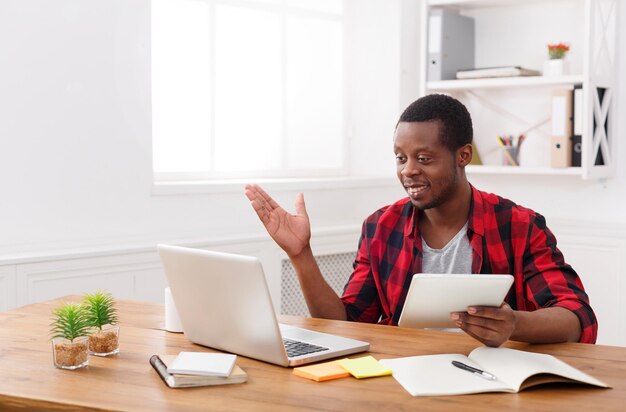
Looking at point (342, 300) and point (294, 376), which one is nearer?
point (294, 376)

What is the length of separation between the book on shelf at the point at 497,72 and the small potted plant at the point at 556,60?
9 cm

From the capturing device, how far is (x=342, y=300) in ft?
7.30

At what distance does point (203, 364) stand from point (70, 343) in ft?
0.87

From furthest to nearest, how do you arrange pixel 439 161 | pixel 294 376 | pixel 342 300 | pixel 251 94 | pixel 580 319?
pixel 251 94, pixel 342 300, pixel 439 161, pixel 580 319, pixel 294 376

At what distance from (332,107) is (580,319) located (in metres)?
2.51

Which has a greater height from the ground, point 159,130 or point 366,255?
point 159,130

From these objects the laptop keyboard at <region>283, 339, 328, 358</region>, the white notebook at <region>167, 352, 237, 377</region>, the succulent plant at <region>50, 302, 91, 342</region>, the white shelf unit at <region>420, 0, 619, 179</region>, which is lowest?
the laptop keyboard at <region>283, 339, 328, 358</region>

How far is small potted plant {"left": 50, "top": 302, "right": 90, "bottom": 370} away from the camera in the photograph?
1557 mm

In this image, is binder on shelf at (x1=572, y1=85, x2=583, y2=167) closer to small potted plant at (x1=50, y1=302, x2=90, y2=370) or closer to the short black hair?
the short black hair

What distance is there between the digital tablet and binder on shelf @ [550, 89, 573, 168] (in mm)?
1952

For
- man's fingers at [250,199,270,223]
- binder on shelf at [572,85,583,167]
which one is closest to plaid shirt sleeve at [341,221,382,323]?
man's fingers at [250,199,270,223]

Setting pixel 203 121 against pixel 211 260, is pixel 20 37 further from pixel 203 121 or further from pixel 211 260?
pixel 211 260

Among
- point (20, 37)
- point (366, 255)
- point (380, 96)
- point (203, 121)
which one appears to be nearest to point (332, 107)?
point (380, 96)

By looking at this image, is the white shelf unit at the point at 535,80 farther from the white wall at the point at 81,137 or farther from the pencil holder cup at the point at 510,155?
the white wall at the point at 81,137
